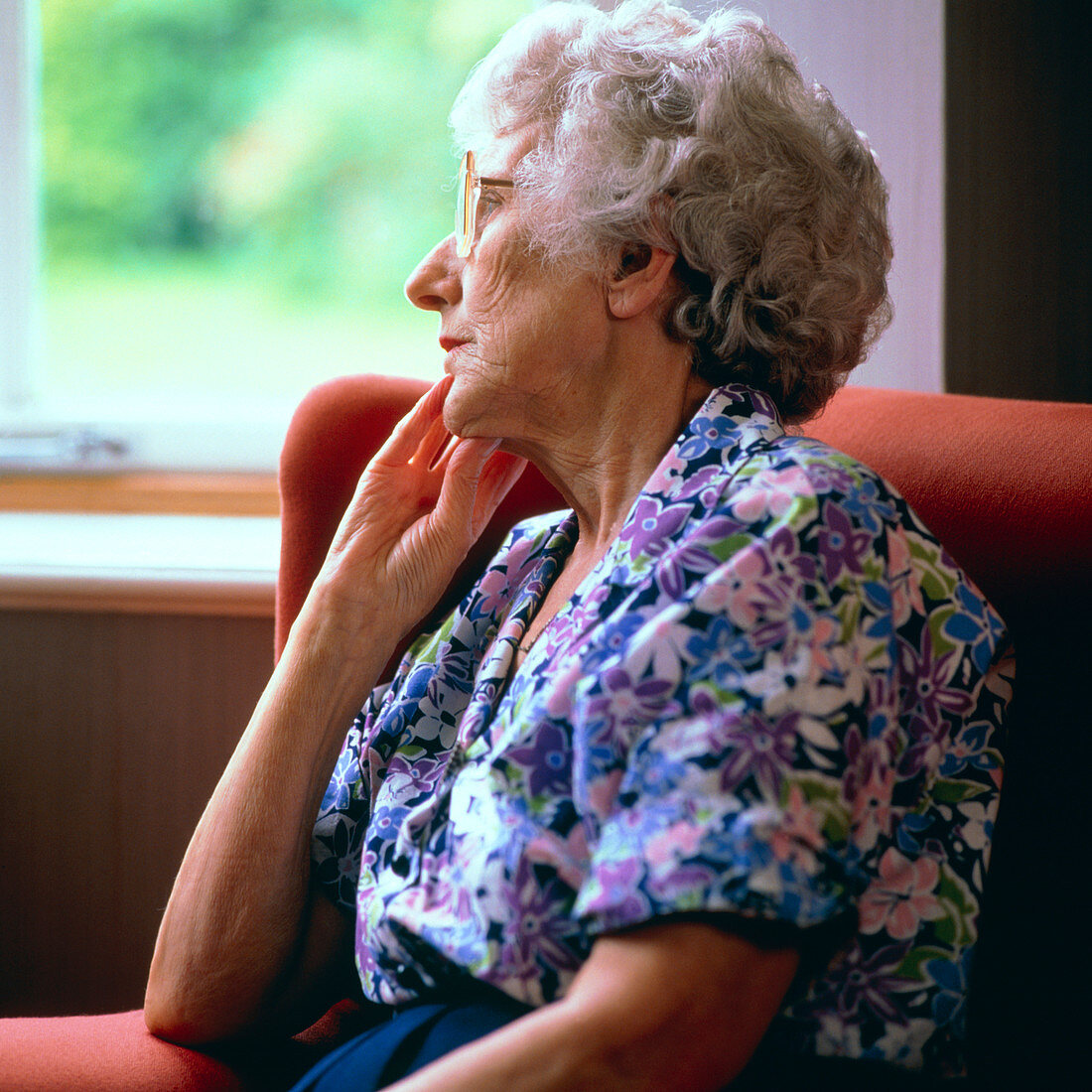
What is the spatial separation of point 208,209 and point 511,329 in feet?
4.21

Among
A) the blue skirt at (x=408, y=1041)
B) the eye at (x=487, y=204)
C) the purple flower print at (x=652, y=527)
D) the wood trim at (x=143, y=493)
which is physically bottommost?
the blue skirt at (x=408, y=1041)

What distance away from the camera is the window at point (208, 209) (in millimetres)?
A: 1990

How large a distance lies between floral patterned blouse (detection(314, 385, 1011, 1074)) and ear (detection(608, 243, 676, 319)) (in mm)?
129

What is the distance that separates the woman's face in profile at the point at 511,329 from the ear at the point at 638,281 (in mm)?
16

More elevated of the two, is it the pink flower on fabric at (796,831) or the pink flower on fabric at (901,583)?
the pink flower on fabric at (901,583)

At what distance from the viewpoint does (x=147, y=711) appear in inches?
65.5

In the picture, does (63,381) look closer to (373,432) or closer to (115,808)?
(115,808)

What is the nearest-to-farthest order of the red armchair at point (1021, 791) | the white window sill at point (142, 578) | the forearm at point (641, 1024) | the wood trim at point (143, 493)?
1. the forearm at point (641, 1024)
2. the red armchair at point (1021, 791)
3. the white window sill at point (142, 578)
4. the wood trim at point (143, 493)

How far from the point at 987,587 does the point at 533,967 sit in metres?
0.55

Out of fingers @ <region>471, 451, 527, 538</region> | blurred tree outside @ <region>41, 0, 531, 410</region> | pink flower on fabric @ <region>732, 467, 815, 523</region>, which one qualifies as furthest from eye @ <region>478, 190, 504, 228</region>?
blurred tree outside @ <region>41, 0, 531, 410</region>

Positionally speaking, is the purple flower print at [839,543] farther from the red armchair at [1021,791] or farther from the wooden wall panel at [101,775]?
the wooden wall panel at [101,775]

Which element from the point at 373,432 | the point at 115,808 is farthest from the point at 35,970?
the point at 373,432

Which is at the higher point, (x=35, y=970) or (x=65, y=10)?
(x=65, y=10)

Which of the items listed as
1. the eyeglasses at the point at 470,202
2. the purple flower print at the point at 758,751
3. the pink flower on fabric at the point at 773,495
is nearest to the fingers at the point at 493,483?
the eyeglasses at the point at 470,202
